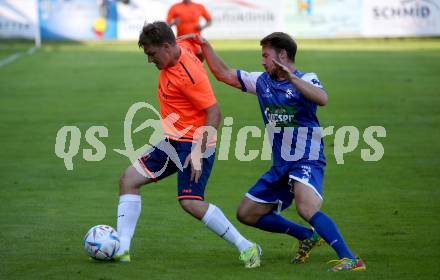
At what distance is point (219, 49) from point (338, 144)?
18.8 meters

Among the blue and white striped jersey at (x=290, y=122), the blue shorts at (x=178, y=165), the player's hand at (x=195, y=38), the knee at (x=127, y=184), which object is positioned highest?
the player's hand at (x=195, y=38)

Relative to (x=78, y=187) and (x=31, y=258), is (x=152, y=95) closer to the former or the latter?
(x=78, y=187)

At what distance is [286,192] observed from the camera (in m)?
8.65

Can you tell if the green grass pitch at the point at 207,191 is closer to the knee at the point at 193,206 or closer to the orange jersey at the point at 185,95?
the knee at the point at 193,206

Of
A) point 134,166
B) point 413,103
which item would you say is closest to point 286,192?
point 134,166

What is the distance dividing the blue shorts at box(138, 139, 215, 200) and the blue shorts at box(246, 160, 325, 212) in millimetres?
492

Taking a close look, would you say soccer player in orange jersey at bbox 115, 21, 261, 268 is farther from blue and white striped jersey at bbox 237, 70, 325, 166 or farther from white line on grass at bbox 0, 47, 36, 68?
white line on grass at bbox 0, 47, 36, 68

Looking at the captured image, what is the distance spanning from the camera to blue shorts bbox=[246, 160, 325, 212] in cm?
830

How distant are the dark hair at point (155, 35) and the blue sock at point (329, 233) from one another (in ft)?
6.34

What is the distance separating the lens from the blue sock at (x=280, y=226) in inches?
344

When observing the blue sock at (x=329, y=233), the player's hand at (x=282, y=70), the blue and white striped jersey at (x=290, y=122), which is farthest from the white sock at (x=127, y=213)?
the player's hand at (x=282, y=70)

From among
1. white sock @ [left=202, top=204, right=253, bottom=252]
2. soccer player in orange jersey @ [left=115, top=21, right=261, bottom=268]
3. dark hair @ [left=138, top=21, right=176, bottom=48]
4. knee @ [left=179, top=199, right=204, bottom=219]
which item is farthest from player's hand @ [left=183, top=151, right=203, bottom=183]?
dark hair @ [left=138, top=21, right=176, bottom=48]

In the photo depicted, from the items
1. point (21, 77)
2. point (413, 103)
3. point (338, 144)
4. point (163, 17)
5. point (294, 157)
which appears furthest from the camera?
point (163, 17)

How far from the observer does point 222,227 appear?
8438 millimetres
